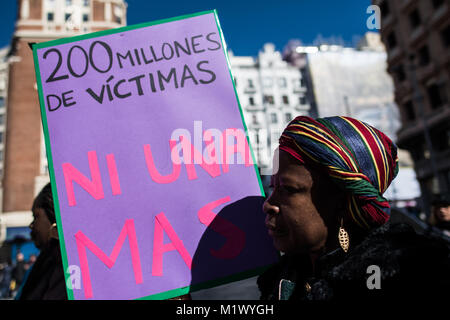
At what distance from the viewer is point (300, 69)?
4312 cm

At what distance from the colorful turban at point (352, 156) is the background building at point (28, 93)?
32.8m

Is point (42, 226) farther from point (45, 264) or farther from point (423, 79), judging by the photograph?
point (423, 79)

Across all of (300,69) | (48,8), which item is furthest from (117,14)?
(300,69)

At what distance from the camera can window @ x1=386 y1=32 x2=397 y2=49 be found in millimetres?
24184

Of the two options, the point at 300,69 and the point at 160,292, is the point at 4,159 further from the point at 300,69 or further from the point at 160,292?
the point at 160,292

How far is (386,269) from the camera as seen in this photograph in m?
1.01

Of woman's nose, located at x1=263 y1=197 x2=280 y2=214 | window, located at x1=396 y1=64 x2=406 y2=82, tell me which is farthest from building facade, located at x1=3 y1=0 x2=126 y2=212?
woman's nose, located at x1=263 y1=197 x2=280 y2=214

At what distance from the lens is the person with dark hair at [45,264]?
2.05 m

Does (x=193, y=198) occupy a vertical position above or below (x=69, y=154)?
below

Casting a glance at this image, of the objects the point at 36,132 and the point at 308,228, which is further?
the point at 36,132

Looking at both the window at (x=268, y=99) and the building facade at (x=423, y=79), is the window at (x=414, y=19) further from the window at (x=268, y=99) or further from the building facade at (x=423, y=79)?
the window at (x=268, y=99)

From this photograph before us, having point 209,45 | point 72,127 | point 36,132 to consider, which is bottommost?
point 72,127

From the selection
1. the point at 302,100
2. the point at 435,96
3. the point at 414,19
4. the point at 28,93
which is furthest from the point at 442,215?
the point at 302,100
